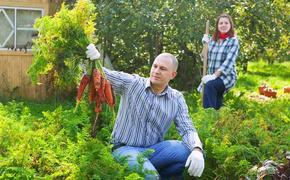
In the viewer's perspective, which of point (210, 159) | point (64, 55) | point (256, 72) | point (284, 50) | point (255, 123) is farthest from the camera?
point (256, 72)

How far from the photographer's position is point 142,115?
4742 mm

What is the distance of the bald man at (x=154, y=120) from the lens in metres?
4.68

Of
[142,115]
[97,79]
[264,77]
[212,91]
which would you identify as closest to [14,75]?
[212,91]

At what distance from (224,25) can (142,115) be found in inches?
122

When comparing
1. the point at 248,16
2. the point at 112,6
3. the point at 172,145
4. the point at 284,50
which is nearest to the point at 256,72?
the point at 284,50

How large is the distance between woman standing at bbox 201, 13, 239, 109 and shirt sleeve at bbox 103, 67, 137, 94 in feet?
9.83

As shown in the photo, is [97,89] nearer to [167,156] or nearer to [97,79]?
[97,79]

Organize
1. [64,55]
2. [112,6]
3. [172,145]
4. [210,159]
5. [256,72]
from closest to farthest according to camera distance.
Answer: [64,55] < [172,145] < [210,159] < [112,6] < [256,72]

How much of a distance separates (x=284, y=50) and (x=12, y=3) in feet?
19.1

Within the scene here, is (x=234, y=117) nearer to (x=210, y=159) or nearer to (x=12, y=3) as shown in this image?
(x=210, y=159)

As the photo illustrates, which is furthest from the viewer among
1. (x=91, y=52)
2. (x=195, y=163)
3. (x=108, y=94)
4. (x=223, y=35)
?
(x=223, y=35)

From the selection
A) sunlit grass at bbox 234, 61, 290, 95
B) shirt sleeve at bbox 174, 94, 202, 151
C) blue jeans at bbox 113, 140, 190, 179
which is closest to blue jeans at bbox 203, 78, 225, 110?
shirt sleeve at bbox 174, 94, 202, 151

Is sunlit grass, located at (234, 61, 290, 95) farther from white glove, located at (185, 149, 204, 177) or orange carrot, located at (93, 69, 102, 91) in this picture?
orange carrot, located at (93, 69, 102, 91)

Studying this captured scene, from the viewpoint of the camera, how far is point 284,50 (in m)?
12.9
